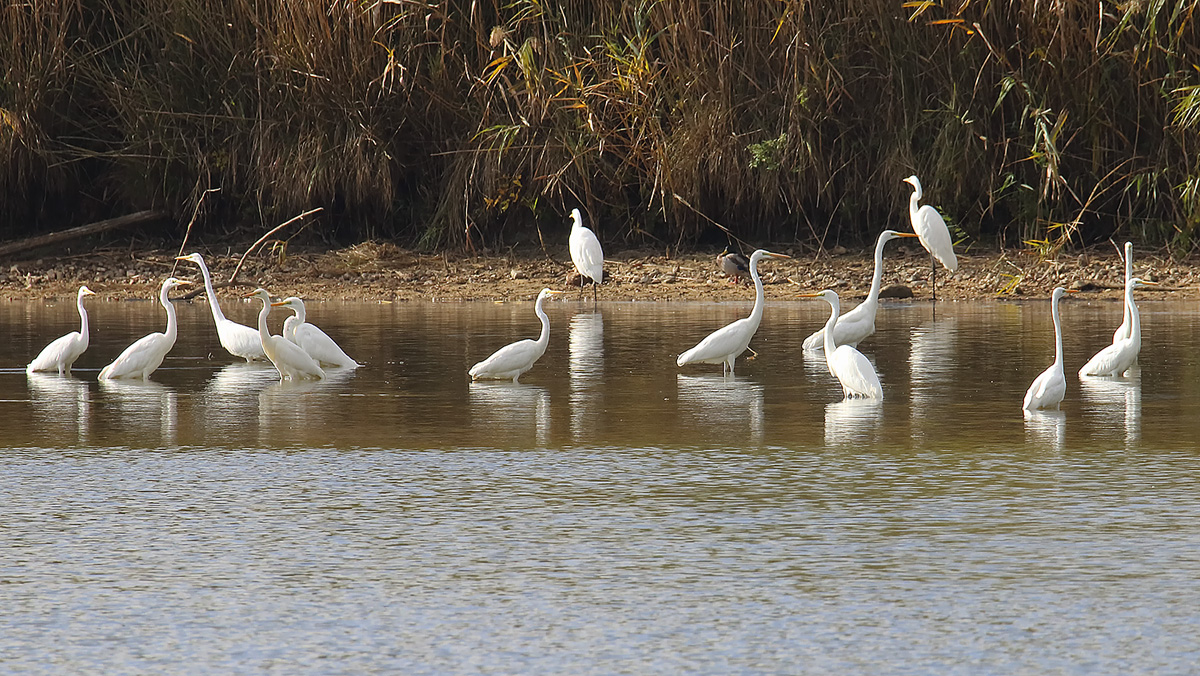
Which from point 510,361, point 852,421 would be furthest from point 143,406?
point 852,421

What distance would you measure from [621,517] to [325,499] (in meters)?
1.05

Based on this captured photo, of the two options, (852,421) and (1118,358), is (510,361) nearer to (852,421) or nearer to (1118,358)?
(852,421)

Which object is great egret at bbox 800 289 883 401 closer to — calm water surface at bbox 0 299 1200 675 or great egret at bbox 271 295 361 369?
calm water surface at bbox 0 299 1200 675

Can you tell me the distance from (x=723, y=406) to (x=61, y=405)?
332 centimetres

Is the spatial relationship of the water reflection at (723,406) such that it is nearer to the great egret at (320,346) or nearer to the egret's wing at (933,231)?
the great egret at (320,346)

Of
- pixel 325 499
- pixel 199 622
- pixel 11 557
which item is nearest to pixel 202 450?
pixel 325 499

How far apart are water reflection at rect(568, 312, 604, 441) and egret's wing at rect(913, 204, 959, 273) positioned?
3.29m

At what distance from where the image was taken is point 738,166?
16469 mm

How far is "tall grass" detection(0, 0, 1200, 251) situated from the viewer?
15.9m

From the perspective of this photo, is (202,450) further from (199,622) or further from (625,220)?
(625,220)

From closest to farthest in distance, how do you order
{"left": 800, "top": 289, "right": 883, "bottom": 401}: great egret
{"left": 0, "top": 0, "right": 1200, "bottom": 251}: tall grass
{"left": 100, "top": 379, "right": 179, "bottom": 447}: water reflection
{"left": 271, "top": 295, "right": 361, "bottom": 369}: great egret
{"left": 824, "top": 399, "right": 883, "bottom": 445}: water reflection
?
1. {"left": 824, "top": 399, "right": 883, "bottom": 445}: water reflection
2. {"left": 100, "top": 379, "right": 179, "bottom": 447}: water reflection
3. {"left": 800, "top": 289, "right": 883, "bottom": 401}: great egret
4. {"left": 271, "top": 295, "right": 361, "bottom": 369}: great egret
5. {"left": 0, "top": 0, "right": 1200, "bottom": 251}: tall grass

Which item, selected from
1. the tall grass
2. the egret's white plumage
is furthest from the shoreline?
the egret's white plumage

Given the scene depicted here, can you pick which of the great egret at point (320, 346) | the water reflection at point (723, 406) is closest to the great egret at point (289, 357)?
the great egret at point (320, 346)

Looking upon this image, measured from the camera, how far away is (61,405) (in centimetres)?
790
